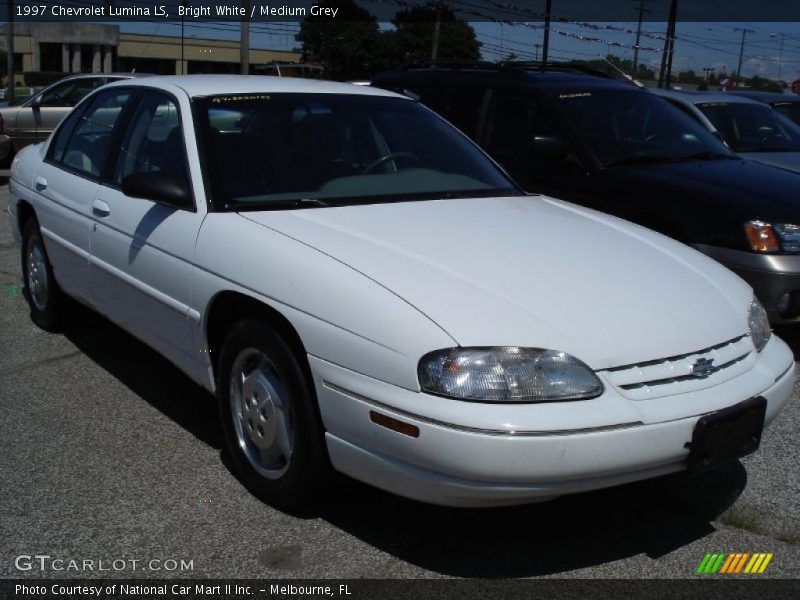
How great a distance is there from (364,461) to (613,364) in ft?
2.79

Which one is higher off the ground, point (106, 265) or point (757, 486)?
point (106, 265)

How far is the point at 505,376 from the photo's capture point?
9.13ft

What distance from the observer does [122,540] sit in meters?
3.22

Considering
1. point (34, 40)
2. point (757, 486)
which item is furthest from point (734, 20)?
point (34, 40)

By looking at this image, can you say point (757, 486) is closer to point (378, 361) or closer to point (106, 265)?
point (378, 361)

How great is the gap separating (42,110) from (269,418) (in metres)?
12.4

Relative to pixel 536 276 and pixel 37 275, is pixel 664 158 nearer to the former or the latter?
pixel 536 276

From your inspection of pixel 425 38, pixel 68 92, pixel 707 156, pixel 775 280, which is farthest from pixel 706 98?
pixel 425 38

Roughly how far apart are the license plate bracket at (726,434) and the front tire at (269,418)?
123cm

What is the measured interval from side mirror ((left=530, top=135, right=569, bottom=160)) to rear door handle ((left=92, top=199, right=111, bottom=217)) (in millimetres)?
2847

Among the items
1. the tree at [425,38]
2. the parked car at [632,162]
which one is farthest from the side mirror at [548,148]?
the tree at [425,38]

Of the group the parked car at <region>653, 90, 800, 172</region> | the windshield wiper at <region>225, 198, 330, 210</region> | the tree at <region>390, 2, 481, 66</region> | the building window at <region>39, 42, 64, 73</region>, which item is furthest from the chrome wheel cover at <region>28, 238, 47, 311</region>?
the building window at <region>39, 42, 64, 73</region>

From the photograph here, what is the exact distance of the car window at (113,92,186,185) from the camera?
13.6 ft

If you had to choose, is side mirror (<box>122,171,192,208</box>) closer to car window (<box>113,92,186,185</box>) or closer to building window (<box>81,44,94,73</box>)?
car window (<box>113,92,186,185</box>)
